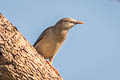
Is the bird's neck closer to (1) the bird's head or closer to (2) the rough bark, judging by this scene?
(1) the bird's head

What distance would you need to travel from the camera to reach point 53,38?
7.03 meters

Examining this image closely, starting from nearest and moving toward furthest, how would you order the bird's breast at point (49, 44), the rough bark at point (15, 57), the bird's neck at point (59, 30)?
the rough bark at point (15, 57) → the bird's breast at point (49, 44) → the bird's neck at point (59, 30)

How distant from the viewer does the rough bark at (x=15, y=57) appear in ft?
15.3

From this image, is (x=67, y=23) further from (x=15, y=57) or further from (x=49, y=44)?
(x=15, y=57)

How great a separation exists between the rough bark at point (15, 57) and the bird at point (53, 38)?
198cm

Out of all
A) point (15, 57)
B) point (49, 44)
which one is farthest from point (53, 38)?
point (15, 57)

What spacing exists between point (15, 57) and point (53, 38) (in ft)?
7.80

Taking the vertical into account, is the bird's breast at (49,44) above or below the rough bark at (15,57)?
below

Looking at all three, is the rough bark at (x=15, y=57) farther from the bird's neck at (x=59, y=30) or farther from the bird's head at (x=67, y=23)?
the bird's head at (x=67, y=23)

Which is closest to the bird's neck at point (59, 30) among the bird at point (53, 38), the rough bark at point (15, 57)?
the bird at point (53, 38)

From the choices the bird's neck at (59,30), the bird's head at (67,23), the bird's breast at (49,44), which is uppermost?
the bird's head at (67,23)

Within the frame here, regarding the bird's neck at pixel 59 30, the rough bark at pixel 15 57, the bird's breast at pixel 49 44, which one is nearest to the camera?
the rough bark at pixel 15 57

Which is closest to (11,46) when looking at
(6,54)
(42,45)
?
(6,54)

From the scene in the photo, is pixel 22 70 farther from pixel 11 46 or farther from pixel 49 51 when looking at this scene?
pixel 49 51
